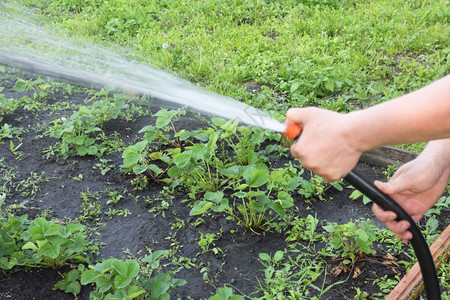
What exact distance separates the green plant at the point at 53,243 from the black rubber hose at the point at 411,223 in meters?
1.47

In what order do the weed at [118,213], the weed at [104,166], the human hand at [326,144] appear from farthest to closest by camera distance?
the weed at [104,166] → the weed at [118,213] → the human hand at [326,144]

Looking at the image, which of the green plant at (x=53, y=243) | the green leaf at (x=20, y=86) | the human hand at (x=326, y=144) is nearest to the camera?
the human hand at (x=326, y=144)

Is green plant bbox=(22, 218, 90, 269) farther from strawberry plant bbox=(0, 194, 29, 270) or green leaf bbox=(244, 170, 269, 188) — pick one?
green leaf bbox=(244, 170, 269, 188)

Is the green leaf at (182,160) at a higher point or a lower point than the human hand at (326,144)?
lower

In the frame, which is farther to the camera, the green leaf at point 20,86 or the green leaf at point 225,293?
the green leaf at point 20,86

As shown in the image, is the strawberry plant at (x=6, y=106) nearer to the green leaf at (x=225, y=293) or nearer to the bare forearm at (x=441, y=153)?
the green leaf at (x=225, y=293)

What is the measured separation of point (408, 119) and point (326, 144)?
239mm

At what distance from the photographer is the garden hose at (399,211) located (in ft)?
5.52

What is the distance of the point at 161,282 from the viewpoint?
8.06ft

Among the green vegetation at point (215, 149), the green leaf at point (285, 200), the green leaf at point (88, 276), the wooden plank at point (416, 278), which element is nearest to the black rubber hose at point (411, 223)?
the wooden plank at point (416, 278)

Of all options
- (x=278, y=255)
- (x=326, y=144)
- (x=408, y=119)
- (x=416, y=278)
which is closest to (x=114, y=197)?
(x=278, y=255)

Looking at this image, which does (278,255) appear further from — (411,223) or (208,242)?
(411,223)

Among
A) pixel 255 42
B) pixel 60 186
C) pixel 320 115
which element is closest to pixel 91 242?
pixel 60 186

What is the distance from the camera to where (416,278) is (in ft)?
8.19
